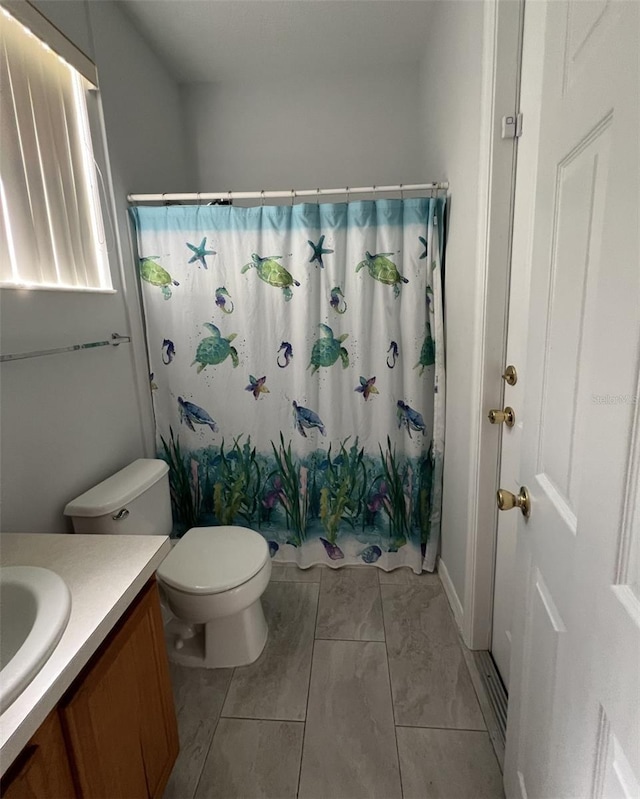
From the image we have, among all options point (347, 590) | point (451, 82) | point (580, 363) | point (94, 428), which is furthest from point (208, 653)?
point (451, 82)

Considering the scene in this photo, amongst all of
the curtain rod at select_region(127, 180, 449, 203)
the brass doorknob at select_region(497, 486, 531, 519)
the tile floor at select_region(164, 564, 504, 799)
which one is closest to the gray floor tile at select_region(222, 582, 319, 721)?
the tile floor at select_region(164, 564, 504, 799)

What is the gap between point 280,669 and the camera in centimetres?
151

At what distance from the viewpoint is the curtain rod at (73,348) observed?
3.59ft

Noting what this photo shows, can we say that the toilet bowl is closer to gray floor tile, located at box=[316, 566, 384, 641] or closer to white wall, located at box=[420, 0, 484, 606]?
gray floor tile, located at box=[316, 566, 384, 641]

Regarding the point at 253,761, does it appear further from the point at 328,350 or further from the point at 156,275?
the point at 156,275

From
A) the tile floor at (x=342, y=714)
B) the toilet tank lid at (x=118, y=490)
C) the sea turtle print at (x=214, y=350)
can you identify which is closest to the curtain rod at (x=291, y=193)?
the sea turtle print at (x=214, y=350)

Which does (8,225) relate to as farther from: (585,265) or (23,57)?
(585,265)

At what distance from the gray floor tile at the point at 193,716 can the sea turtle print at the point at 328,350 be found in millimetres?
1315

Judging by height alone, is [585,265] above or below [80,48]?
below

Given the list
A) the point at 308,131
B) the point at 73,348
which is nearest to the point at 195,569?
the point at 73,348

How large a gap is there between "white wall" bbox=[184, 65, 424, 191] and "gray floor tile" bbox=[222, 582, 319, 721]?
2260mm

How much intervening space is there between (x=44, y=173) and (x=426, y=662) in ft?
7.13

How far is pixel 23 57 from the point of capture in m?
1.21

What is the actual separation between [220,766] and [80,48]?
96.3 inches
